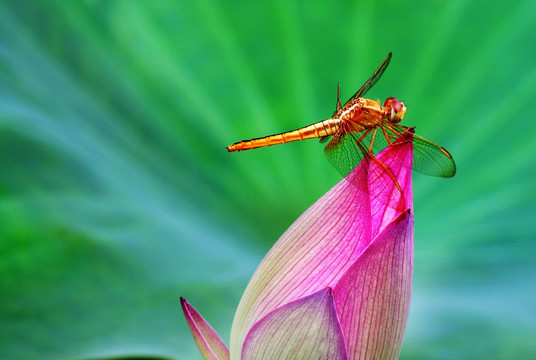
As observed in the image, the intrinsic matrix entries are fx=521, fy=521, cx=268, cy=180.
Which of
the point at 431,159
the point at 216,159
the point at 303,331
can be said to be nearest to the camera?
the point at 303,331

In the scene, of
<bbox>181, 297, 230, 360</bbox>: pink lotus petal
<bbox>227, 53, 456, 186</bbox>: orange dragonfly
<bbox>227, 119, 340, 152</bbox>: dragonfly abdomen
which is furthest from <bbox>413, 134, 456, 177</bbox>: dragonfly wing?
<bbox>181, 297, 230, 360</bbox>: pink lotus petal

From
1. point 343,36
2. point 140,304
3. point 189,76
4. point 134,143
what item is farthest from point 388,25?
point 140,304

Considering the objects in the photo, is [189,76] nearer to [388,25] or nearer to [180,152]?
[180,152]

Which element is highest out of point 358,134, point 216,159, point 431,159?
point 216,159

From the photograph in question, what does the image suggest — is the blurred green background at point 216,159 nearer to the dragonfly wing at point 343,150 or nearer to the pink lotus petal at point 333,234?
the dragonfly wing at point 343,150

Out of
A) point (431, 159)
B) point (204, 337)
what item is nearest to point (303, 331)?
point (204, 337)

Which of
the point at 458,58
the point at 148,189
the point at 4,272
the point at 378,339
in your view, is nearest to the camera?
the point at 378,339

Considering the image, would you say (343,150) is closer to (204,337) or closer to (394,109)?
(394,109)
